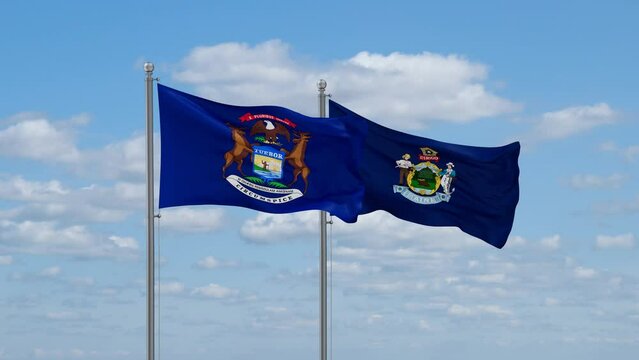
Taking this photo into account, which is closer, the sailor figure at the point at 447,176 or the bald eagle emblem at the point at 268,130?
the bald eagle emblem at the point at 268,130

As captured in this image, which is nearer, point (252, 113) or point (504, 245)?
point (252, 113)

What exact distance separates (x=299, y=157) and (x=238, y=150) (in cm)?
180

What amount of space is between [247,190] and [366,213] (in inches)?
192

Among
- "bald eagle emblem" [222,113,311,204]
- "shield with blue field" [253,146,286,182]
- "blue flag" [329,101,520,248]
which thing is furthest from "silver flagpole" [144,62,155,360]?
"blue flag" [329,101,520,248]

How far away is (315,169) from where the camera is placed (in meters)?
34.5

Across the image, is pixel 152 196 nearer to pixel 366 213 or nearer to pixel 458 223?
pixel 366 213

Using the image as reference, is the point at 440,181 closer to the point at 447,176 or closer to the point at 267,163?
the point at 447,176

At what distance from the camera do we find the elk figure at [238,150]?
1300 inches

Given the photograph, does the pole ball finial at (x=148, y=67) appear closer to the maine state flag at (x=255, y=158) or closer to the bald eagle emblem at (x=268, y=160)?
the maine state flag at (x=255, y=158)

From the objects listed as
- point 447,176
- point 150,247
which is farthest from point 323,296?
point 150,247

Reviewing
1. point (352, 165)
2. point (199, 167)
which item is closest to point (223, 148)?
point (199, 167)

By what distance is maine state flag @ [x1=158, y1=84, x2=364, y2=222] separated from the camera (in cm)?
3225

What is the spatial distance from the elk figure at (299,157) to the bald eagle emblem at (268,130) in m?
0.43

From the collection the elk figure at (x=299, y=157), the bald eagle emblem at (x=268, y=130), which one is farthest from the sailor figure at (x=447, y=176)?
the bald eagle emblem at (x=268, y=130)
